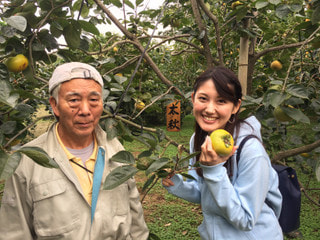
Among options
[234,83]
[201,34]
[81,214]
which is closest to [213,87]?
[234,83]

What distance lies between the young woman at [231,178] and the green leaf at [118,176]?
21 cm

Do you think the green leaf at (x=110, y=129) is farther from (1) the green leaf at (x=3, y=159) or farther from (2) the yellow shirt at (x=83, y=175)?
(1) the green leaf at (x=3, y=159)

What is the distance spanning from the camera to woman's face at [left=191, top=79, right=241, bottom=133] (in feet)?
3.19

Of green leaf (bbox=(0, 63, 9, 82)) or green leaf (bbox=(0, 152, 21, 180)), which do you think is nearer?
green leaf (bbox=(0, 152, 21, 180))

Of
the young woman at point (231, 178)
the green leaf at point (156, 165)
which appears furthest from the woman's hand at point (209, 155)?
the green leaf at point (156, 165)

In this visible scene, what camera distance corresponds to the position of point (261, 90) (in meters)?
2.09

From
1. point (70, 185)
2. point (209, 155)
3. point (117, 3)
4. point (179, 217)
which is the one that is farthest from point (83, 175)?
point (179, 217)

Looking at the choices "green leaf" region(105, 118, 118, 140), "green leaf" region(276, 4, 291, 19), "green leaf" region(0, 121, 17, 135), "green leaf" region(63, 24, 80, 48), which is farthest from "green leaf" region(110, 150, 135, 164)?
"green leaf" region(276, 4, 291, 19)

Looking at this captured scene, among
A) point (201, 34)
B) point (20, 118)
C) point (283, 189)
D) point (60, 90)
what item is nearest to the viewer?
point (60, 90)

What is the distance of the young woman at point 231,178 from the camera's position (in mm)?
860

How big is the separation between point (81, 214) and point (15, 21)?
58 cm

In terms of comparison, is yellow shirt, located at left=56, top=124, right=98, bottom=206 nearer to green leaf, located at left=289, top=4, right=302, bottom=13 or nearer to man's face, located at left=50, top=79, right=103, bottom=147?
man's face, located at left=50, top=79, right=103, bottom=147

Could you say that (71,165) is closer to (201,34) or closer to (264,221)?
(264,221)

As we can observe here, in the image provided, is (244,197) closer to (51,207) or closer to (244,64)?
(51,207)
